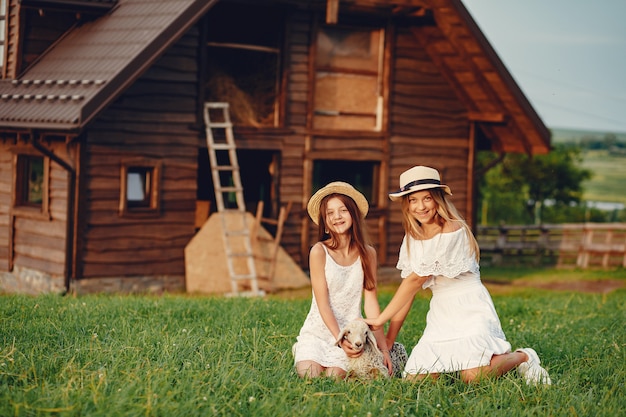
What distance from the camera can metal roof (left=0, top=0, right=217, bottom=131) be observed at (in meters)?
12.5

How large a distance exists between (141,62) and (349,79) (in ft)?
15.3

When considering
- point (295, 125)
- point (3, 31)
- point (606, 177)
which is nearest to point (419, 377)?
point (295, 125)

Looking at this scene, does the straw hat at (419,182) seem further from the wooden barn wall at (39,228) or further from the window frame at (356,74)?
the window frame at (356,74)

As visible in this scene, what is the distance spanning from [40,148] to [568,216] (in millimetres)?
30691

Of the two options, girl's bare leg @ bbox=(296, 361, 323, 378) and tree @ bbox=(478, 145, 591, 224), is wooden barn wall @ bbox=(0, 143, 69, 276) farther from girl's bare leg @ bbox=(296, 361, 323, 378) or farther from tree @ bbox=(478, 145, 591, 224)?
tree @ bbox=(478, 145, 591, 224)

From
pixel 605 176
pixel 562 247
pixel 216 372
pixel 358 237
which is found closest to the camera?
pixel 216 372

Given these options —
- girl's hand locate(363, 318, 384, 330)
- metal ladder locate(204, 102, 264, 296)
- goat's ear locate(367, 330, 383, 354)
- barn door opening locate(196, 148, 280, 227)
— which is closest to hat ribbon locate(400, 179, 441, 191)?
girl's hand locate(363, 318, 384, 330)

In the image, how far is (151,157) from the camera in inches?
559

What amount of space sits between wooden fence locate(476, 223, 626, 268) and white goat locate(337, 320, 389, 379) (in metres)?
18.4

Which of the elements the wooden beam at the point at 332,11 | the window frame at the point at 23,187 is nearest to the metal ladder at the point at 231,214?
the wooden beam at the point at 332,11

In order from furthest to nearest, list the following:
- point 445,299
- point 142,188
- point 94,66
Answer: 1. point 142,188
2. point 94,66
3. point 445,299

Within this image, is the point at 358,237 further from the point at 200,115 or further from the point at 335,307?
the point at 200,115

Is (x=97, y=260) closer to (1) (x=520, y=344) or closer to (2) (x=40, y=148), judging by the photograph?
(2) (x=40, y=148)

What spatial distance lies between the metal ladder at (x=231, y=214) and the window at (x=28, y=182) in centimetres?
261
